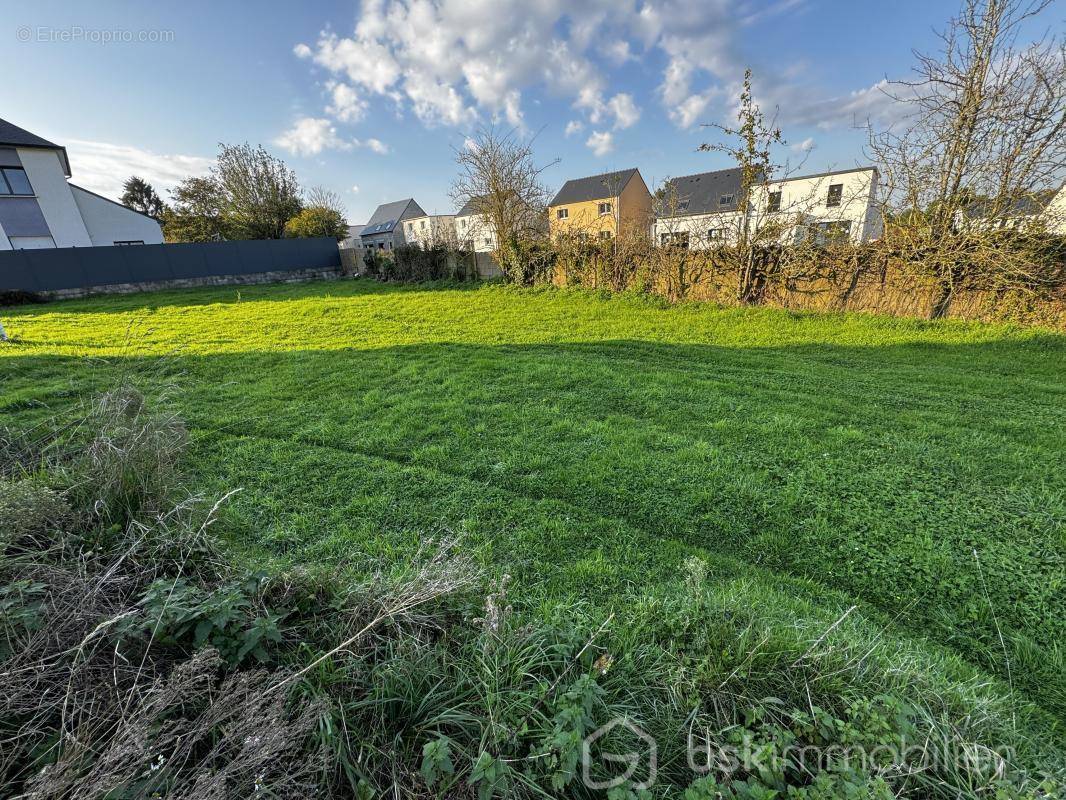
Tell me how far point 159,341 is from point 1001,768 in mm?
11317

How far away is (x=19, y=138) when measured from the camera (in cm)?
1786

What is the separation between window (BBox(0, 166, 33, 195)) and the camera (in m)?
17.7

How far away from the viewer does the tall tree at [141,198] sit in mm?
35581

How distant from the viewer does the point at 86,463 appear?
231cm

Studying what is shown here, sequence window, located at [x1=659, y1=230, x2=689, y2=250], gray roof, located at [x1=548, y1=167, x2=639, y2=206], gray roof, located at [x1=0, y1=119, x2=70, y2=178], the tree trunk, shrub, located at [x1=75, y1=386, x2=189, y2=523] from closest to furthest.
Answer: shrub, located at [x1=75, y1=386, x2=189, y2=523]
the tree trunk
window, located at [x1=659, y1=230, x2=689, y2=250]
gray roof, located at [x1=0, y1=119, x2=70, y2=178]
gray roof, located at [x1=548, y1=167, x2=639, y2=206]

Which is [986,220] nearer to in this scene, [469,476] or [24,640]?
[469,476]

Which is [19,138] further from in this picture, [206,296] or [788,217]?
[788,217]

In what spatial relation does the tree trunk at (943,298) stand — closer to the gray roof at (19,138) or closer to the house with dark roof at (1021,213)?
the house with dark roof at (1021,213)

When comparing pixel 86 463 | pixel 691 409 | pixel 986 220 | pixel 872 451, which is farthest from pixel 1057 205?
pixel 86 463

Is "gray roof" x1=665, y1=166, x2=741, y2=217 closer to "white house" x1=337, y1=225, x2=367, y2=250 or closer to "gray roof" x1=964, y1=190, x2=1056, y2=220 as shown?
"gray roof" x1=964, y1=190, x2=1056, y2=220

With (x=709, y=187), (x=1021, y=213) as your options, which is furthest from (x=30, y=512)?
(x=709, y=187)

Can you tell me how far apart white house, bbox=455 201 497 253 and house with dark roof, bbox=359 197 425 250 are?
82.3 feet

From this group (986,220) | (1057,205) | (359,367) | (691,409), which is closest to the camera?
(691,409)

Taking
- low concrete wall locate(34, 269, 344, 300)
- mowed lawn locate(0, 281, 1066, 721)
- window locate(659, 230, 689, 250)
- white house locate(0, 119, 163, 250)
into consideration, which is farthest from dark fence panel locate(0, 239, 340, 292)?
window locate(659, 230, 689, 250)
